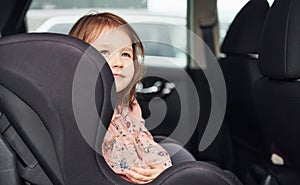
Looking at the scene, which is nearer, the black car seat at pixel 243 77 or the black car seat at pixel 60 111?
the black car seat at pixel 60 111

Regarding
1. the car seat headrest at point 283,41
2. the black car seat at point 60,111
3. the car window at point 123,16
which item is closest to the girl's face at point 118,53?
the black car seat at point 60,111

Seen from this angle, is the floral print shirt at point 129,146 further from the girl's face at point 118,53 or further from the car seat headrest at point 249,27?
the car seat headrest at point 249,27

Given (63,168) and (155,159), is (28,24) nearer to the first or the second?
(155,159)

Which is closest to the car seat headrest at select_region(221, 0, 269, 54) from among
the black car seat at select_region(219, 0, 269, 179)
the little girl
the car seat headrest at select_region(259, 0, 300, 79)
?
the black car seat at select_region(219, 0, 269, 179)

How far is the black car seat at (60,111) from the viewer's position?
1.50 metres

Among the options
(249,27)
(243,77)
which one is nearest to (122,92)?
(249,27)

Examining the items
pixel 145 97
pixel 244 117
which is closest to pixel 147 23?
pixel 145 97

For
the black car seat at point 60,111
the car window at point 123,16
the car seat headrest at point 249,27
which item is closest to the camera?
the black car seat at point 60,111

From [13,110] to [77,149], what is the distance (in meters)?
0.18

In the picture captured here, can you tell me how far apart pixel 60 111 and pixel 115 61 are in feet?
0.98

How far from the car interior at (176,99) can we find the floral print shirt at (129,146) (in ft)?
0.53

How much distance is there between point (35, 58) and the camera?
1509mm

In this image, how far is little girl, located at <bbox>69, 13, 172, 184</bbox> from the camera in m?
1.77

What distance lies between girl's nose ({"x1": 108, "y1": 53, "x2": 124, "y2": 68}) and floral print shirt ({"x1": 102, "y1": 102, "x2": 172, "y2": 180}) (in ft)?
0.52
